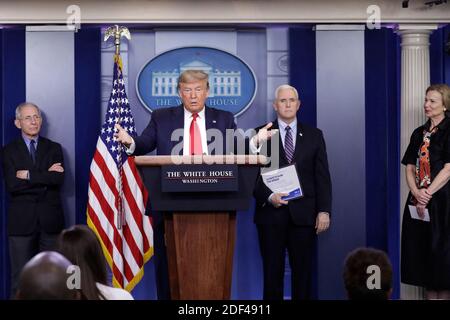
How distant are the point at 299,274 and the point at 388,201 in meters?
1.39

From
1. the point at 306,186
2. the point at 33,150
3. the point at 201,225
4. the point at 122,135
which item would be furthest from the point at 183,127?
the point at 33,150

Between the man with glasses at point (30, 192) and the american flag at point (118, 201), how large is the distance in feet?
0.96

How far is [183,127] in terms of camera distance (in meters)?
5.33

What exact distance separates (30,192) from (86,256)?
11.0ft

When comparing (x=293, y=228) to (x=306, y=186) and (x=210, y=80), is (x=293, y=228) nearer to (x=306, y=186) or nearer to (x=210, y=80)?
(x=306, y=186)

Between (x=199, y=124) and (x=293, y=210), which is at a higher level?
(x=199, y=124)

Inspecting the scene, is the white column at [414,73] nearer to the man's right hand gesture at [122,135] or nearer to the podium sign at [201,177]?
the podium sign at [201,177]

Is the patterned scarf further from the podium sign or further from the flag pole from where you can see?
the flag pole

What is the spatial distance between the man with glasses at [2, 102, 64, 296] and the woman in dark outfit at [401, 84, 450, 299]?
2626mm

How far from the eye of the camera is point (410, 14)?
21.7 ft

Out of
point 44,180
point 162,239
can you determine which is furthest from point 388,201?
point 44,180

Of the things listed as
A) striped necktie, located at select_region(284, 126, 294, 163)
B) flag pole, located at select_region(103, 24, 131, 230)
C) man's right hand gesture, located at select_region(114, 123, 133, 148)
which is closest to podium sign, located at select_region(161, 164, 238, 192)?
man's right hand gesture, located at select_region(114, 123, 133, 148)

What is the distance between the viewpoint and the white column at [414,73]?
6.71m

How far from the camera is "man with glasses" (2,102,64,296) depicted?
6.27 m
